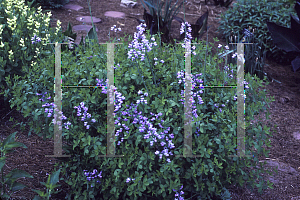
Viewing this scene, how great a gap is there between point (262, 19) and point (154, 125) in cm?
370

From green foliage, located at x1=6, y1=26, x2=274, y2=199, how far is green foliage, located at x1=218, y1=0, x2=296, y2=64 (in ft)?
9.38

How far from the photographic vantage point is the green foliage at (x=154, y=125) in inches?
74.5

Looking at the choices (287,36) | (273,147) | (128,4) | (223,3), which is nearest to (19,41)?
(273,147)

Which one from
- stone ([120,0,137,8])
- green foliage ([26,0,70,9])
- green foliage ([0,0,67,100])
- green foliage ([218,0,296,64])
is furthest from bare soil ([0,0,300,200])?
stone ([120,0,137,8])

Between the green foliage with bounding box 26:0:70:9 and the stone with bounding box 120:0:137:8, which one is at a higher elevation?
the stone with bounding box 120:0:137:8

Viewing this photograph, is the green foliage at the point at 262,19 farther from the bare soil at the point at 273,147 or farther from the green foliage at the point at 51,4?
the green foliage at the point at 51,4

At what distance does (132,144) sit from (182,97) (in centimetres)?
43

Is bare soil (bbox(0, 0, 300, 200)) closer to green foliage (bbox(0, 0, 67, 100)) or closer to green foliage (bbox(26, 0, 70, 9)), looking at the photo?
green foliage (bbox(0, 0, 67, 100))

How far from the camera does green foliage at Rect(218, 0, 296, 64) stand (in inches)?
190

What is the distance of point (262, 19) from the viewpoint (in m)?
4.90

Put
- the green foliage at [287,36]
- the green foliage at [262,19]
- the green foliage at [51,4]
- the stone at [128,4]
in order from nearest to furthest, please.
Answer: the green foliage at [287,36], the green foliage at [262,19], the green foliage at [51,4], the stone at [128,4]

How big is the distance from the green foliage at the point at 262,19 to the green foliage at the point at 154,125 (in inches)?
113

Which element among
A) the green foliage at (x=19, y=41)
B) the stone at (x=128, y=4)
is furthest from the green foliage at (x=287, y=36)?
the stone at (x=128, y=4)

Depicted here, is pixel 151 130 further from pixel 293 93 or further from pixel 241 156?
pixel 293 93
